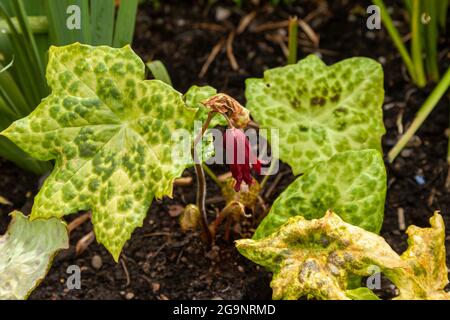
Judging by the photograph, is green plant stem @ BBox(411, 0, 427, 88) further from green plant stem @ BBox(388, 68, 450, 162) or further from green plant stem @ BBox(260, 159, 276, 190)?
green plant stem @ BBox(260, 159, 276, 190)

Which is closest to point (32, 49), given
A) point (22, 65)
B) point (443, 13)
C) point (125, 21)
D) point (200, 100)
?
point (22, 65)

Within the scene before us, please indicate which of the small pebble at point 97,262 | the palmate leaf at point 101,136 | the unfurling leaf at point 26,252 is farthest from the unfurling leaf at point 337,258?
the small pebble at point 97,262

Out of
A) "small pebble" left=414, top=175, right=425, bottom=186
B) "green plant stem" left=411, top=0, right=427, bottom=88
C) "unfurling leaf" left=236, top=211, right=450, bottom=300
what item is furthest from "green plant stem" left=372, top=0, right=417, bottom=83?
"unfurling leaf" left=236, top=211, right=450, bottom=300

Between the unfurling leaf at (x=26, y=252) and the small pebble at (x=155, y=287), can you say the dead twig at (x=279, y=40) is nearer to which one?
the small pebble at (x=155, y=287)

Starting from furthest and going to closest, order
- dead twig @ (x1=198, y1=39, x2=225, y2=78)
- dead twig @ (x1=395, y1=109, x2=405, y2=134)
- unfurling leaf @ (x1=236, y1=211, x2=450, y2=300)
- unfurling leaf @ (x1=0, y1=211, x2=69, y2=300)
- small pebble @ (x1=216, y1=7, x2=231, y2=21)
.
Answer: small pebble @ (x1=216, y1=7, x2=231, y2=21) → dead twig @ (x1=198, y1=39, x2=225, y2=78) → dead twig @ (x1=395, y1=109, x2=405, y2=134) → unfurling leaf @ (x1=0, y1=211, x2=69, y2=300) → unfurling leaf @ (x1=236, y1=211, x2=450, y2=300)

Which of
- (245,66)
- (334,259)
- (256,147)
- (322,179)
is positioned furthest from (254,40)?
(334,259)

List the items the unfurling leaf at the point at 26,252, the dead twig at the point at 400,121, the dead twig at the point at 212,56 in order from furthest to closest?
1. the dead twig at the point at 212,56
2. the dead twig at the point at 400,121
3. the unfurling leaf at the point at 26,252

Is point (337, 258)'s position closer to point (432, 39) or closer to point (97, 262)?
point (97, 262)
